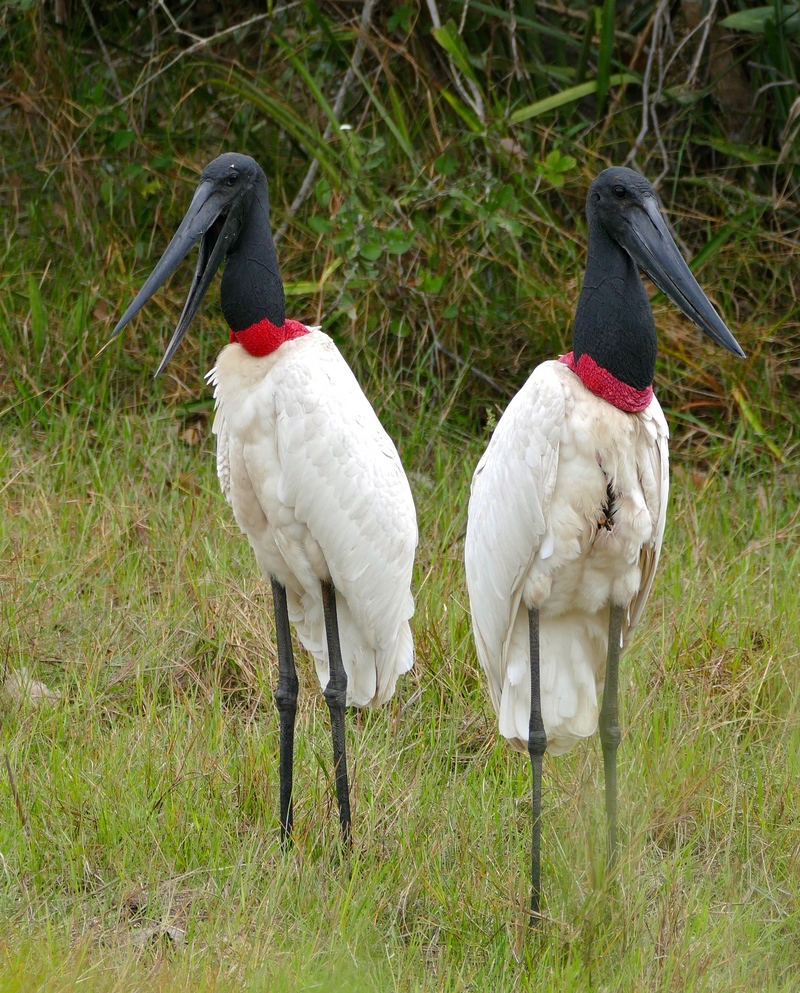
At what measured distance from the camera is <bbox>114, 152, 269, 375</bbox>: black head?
3.01 m

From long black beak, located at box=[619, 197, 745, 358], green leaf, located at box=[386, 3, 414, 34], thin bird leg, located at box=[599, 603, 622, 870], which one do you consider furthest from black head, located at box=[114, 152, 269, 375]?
green leaf, located at box=[386, 3, 414, 34]

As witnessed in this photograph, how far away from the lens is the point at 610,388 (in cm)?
276

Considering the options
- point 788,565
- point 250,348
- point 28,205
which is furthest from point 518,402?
point 28,205

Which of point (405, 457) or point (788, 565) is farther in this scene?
point (405, 457)

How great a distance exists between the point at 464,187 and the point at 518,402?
7.45 ft

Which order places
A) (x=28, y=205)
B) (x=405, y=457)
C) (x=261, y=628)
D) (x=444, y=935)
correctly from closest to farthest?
1. (x=444, y=935)
2. (x=261, y=628)
3. (x=405, y=457)
4. (x=28, y=205)

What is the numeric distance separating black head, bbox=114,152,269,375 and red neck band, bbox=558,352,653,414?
2.75ft

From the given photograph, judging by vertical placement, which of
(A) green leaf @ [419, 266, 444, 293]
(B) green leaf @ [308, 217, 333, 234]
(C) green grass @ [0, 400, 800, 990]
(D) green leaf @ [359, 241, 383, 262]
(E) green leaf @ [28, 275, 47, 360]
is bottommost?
(C) green grass @ [0, 400, 800, 990]

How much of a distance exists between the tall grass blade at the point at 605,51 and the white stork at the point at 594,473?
2.46m

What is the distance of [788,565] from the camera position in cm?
422

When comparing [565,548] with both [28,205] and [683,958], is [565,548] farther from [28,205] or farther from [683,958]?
[28,205]

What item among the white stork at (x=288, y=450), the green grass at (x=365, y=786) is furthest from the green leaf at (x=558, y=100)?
the white stork at (x=288, y=450)

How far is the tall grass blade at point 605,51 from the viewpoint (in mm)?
5051

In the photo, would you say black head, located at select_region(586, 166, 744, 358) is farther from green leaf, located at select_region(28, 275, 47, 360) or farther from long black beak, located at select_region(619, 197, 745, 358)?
green leaf, located at select_region(28, 275, 47, 360)
